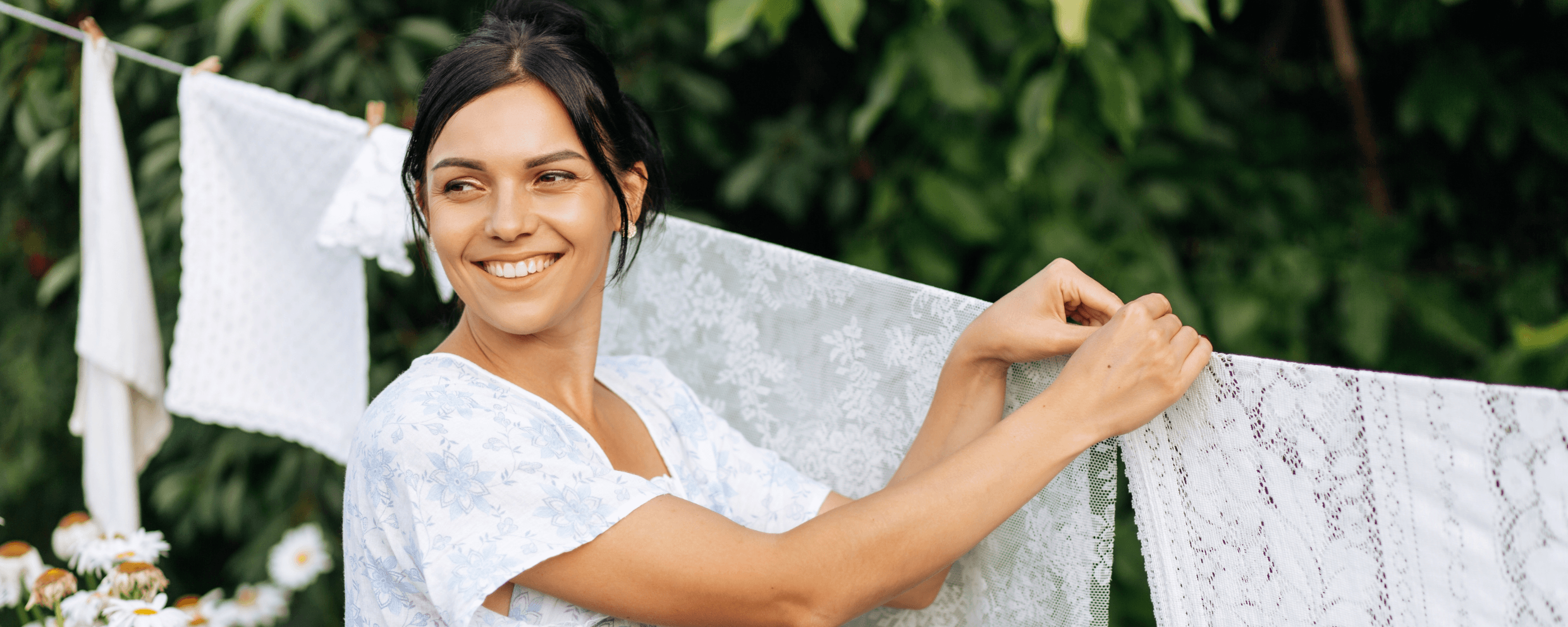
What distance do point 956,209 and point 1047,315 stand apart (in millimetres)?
824

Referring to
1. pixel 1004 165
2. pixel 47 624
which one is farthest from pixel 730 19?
pixel 47 624

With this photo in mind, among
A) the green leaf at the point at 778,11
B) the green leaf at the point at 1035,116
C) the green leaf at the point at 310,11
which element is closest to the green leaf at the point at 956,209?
the green leaf at the point at 1035,116

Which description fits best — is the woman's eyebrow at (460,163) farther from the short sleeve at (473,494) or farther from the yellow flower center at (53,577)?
the yellow flower center at (53,577)

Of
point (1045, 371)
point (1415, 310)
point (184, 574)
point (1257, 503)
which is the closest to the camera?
point (1257, 503)

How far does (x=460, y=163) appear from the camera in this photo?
836 mm

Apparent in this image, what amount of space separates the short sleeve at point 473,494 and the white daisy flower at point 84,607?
1.67ft

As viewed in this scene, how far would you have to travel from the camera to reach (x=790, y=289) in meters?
1.11

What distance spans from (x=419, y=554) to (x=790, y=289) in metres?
0.50

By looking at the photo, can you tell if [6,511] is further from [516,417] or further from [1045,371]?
[1045,371]

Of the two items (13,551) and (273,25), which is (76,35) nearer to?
(273,25)

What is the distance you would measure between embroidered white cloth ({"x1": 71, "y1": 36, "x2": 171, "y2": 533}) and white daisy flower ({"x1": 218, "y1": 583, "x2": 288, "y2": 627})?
209mm

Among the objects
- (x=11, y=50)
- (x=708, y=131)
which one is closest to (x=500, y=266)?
(x=708, y=131)

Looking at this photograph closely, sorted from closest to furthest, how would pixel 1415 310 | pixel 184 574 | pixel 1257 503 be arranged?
pixel 1257 503 < pixel 1415 310 < pixel 184 574

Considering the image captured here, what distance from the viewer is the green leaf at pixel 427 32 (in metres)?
1.71
